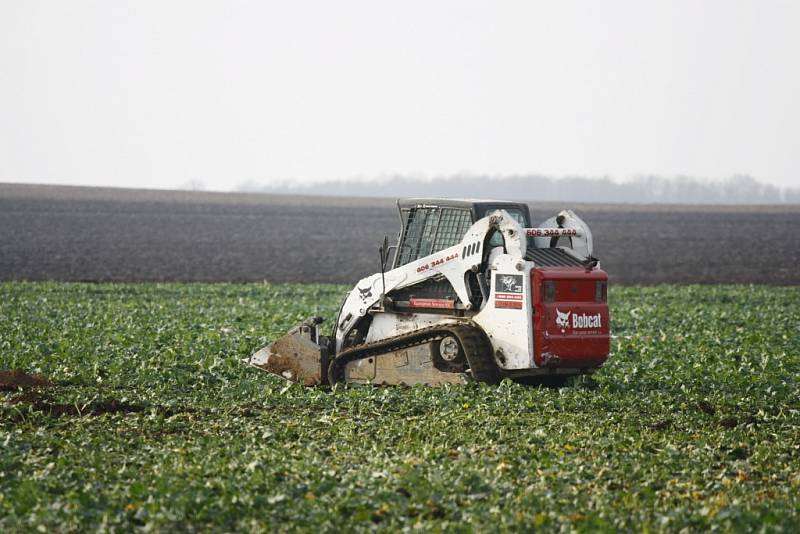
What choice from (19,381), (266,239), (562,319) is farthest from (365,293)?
(266,239)

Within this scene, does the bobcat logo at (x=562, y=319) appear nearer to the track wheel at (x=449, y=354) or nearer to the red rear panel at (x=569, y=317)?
the red rear panel at (x=569, y=317)

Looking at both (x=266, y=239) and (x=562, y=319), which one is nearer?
(x=562, y=319)

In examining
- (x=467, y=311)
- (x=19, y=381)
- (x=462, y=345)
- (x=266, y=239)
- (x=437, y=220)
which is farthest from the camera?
(x=266, y=239)

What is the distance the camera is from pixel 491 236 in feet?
47.4

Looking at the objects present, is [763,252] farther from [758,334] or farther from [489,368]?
[489,368]

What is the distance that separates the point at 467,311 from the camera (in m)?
14.8

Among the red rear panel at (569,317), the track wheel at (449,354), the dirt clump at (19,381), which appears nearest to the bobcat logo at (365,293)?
the track wheel at (449,354)

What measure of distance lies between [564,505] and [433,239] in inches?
277

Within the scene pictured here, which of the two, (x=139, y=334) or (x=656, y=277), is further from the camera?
(x=656, y=277)

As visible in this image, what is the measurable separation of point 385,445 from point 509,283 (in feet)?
11.6

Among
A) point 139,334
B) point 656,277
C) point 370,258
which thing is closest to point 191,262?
point 370,258

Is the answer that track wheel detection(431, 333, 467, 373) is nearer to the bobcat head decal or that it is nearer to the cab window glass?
the bobcat head decal

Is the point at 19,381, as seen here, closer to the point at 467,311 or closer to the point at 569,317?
the point at 467,311

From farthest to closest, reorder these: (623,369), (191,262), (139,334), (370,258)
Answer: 1. (370,258)
2. (191,262)
3. (139,334)
4. (623,369)
